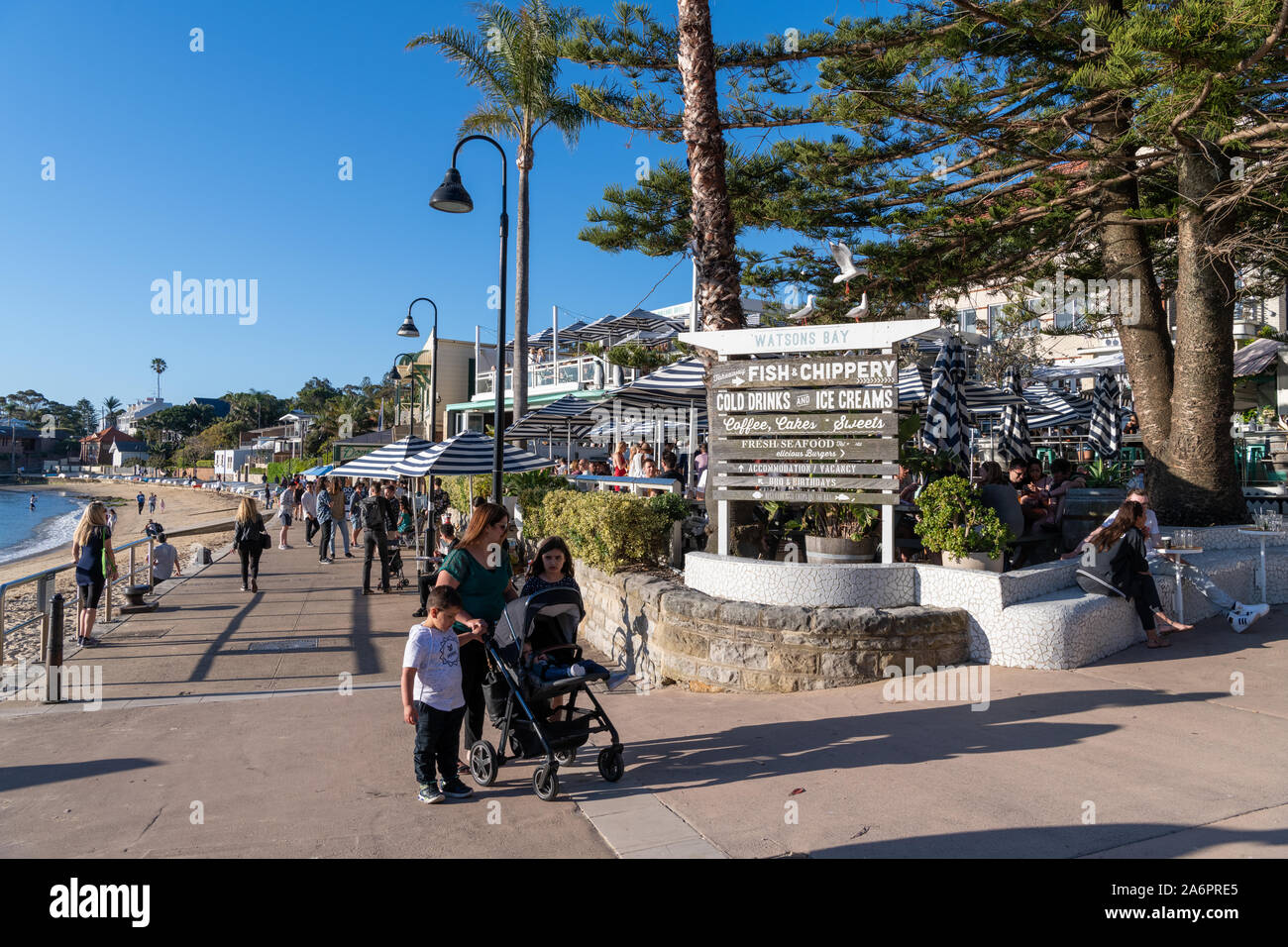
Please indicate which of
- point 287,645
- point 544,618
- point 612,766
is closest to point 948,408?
point 544,618

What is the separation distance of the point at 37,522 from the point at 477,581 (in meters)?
80.6

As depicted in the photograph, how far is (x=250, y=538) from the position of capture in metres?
13.2

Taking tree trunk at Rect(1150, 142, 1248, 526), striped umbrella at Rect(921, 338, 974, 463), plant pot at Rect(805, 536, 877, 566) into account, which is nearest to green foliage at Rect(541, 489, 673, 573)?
plant pot at Rect(805, 536, 877, 566)

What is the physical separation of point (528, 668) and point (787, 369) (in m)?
3.82

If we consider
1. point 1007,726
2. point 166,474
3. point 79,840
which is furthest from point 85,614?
point 166,474

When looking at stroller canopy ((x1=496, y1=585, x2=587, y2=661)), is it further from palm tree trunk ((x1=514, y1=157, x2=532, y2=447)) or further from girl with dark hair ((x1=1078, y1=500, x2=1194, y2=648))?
palm tree trunk ((x1=514, y1=157, x2=532, y2=447))

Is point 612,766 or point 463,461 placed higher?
point 463,461

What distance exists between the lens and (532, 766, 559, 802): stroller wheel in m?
4.61

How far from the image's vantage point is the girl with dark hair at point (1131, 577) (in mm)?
7094

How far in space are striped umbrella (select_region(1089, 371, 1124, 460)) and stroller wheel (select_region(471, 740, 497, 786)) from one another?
13.7 metres

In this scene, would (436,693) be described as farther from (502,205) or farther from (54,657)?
(502,205)

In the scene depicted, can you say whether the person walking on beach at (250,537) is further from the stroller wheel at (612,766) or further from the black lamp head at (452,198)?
the stroller wheel at (612,766)

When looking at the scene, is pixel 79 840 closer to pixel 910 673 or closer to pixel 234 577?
pixel 910 673

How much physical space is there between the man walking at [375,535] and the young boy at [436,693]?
8811 millimetres
